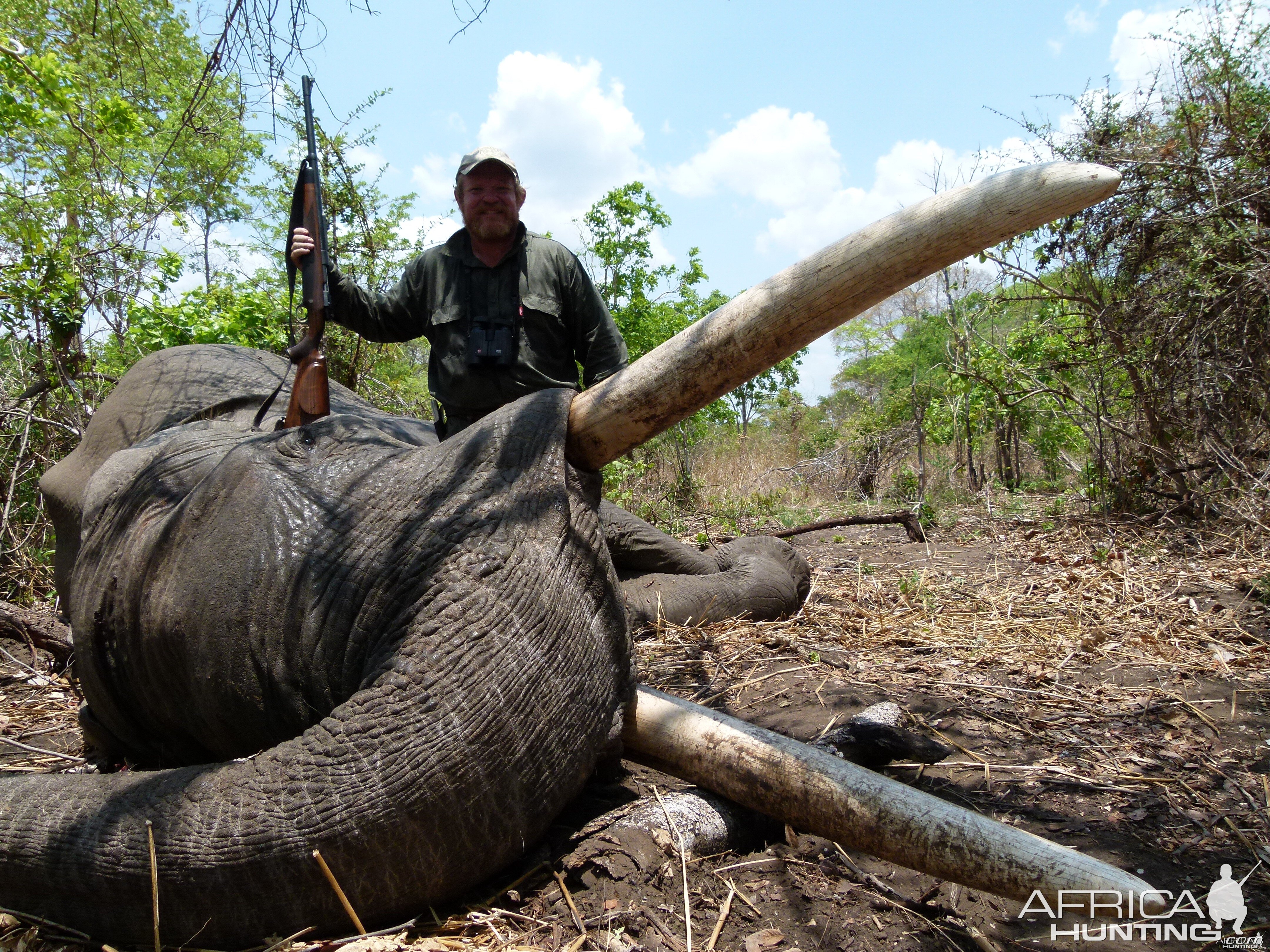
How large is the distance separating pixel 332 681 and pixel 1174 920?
212cm

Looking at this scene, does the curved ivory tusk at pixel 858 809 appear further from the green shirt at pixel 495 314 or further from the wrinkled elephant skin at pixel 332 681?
the green shirt at pixel 495 314

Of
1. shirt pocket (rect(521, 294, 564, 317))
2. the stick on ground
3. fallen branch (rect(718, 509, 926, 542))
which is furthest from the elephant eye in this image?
fallen branch (rect(718, 509, 926, 542))

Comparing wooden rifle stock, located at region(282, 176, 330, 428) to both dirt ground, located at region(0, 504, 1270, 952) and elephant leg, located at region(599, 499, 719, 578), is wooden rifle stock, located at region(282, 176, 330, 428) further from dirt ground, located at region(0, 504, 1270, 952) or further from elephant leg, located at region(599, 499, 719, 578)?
elephant leg, located at region(599, 499, 719, 578)

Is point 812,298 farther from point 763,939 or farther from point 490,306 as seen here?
point 490,306

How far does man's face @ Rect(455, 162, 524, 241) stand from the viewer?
3883mm

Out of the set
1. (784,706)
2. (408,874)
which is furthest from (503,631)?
(784,706)

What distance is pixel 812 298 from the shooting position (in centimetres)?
177

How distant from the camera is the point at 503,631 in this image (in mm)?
1911

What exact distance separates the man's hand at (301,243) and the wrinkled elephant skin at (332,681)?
5.07 feet

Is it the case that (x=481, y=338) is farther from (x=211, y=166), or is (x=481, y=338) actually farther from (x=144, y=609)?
(x=211, y=166)

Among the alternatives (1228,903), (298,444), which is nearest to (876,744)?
(1228,903)

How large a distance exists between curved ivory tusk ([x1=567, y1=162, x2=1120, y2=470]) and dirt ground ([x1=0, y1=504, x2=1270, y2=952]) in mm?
1067

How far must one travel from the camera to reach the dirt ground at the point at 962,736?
74.2 inches

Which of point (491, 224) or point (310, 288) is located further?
point (491, 224)
